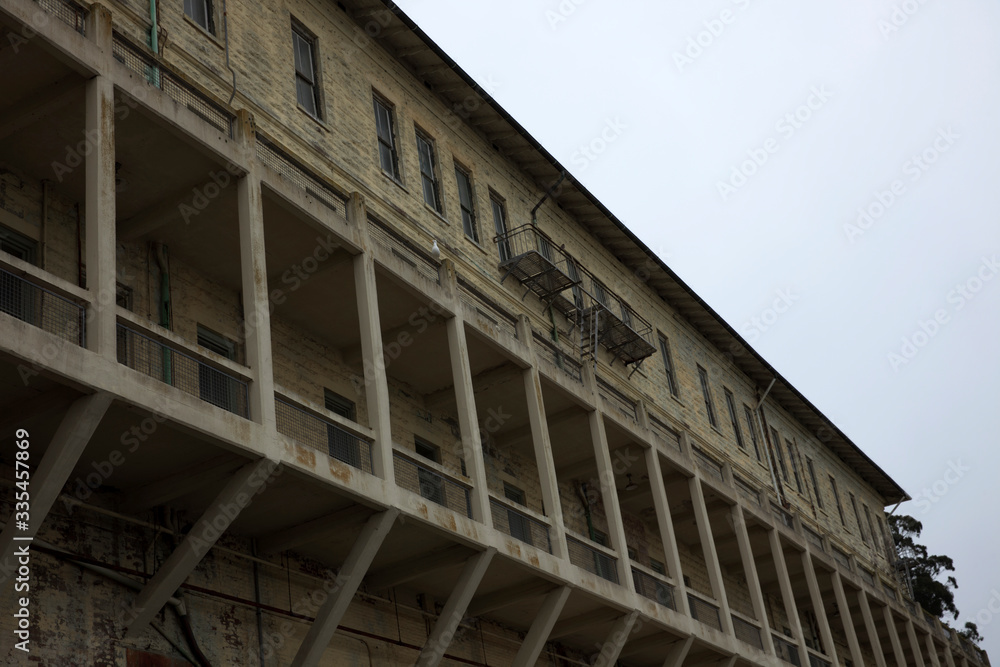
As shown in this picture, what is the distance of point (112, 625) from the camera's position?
13.1 metres

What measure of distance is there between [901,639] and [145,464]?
100 ft

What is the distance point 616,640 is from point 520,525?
11.1ft

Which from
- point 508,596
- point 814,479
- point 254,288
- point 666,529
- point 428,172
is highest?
point 814,479

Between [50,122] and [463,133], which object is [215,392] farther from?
[463,133]

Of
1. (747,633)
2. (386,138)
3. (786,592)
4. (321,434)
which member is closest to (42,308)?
(321,434)

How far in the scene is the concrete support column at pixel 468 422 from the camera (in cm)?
1694

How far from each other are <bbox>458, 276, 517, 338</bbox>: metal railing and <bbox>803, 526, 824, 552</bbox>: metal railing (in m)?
12.8

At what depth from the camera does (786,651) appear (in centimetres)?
2633

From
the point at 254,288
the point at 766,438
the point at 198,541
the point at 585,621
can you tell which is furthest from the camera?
the point at 766,438

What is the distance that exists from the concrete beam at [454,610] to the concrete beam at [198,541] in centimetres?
403

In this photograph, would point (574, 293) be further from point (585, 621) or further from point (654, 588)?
point (585, 621)

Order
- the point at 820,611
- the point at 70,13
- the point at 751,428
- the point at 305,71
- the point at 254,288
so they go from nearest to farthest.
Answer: the point at 70,13 → the point at 254,288 → the point at 305,71 → the point at 820,611 → the point at 751,428

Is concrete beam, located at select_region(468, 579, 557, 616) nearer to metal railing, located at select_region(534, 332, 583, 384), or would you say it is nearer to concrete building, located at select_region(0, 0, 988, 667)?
concrete building, located at select_region(0, 0, 988, 667)

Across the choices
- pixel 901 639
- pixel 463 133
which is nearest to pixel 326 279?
pixel 463 133
